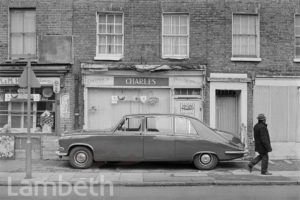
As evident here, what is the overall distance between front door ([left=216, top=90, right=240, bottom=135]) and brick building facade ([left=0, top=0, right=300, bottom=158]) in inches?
7.9

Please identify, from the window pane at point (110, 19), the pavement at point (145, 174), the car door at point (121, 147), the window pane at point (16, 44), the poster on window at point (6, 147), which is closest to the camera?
the pavement at point (145, 174)

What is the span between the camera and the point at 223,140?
506 inches

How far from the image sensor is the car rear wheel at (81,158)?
1279cm

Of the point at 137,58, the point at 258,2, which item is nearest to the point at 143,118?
the point at 137,58

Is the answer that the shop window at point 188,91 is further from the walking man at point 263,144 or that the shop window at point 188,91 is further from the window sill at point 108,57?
the walking man at point 263,144

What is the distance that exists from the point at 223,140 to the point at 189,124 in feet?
3.90

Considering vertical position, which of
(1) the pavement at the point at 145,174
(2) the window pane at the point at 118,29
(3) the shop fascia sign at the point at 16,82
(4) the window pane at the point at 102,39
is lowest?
(1) the pavement at the point at 145,174

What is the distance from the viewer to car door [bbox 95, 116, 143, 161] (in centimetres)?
1267

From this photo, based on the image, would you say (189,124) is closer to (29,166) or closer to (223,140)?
(223,140)

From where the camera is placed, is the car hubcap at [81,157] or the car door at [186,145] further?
the car hubcap at [81,157]

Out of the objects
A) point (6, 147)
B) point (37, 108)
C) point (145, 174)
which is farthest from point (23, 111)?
point (145, 174)

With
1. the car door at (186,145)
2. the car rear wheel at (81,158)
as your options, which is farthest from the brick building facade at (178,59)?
the car door at (186,145)

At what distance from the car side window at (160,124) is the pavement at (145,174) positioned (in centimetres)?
126

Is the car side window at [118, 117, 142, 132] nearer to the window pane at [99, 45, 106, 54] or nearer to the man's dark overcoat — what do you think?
the man's dark overcoat
